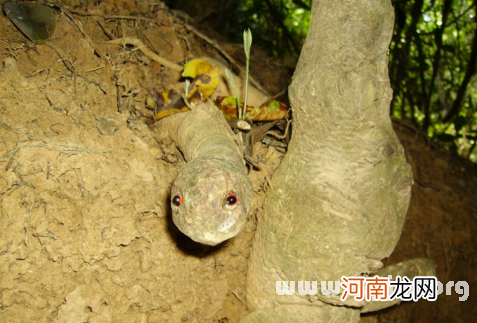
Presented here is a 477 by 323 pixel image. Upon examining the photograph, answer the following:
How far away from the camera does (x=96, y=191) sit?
1.15 meters

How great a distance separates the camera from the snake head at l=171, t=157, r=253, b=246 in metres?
0.82

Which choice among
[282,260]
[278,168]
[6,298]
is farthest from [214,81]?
[6,298]

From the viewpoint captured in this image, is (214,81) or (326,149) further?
(214,81)

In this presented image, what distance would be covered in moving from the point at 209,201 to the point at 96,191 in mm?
537

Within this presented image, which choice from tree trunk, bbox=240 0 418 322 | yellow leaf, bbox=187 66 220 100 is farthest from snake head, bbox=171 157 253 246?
yellow leaf, bbox=187 66 220 100

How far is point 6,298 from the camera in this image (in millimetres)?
1012

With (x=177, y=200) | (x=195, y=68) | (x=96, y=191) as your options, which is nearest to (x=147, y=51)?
(x=195, y=68)

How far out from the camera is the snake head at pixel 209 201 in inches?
32.2

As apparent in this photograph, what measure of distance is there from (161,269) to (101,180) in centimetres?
39

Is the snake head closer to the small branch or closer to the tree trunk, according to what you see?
the tree trunk

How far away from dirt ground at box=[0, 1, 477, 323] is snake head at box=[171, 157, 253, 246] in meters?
0.41

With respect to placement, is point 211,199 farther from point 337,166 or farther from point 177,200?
point 337,166

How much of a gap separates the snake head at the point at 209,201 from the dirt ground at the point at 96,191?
414mm

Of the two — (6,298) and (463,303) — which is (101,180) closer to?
(6,298)
